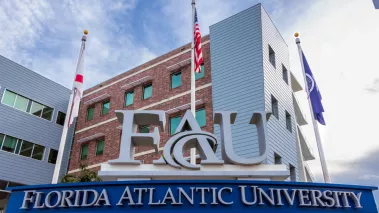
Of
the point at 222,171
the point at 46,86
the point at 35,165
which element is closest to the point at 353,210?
the point at 222,171

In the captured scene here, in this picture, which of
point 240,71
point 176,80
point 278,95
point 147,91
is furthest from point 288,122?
point 147,91

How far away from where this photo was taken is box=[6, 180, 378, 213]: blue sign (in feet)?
33.6

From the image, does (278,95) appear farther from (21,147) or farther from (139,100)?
(21,147)

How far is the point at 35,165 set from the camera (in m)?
28.0

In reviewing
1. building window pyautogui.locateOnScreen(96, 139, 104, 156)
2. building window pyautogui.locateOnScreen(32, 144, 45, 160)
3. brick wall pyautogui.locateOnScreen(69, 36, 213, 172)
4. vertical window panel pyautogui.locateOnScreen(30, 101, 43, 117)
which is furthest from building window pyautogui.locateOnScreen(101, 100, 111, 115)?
building window pyautogui.locateOnScreen(32, 144, 45, 160)

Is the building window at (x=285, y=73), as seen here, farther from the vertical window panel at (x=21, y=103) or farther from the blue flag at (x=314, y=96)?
the vertical window panel at (x=21, y=103)

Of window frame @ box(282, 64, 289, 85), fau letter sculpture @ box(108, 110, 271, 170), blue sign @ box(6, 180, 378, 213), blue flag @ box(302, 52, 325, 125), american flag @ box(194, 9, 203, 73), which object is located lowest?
blue sign @ box(6, 180, 378, 213)

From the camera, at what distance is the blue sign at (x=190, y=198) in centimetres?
1024

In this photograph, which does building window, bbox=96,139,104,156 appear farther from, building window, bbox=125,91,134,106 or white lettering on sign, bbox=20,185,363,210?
white lettering on sign, bbox=20,185,363,210

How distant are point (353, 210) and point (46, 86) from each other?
87.7 ft

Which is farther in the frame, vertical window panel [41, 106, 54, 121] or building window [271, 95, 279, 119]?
vertical window panel [41, 106, 54, 121]

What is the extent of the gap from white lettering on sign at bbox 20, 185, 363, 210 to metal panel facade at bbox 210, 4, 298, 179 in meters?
7.56

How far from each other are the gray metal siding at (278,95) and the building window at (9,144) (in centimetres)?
1914

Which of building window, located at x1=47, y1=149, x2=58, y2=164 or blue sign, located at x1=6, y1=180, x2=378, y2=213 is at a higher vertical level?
building window, located at x1=47, y1=149, x2=58, y2=164
